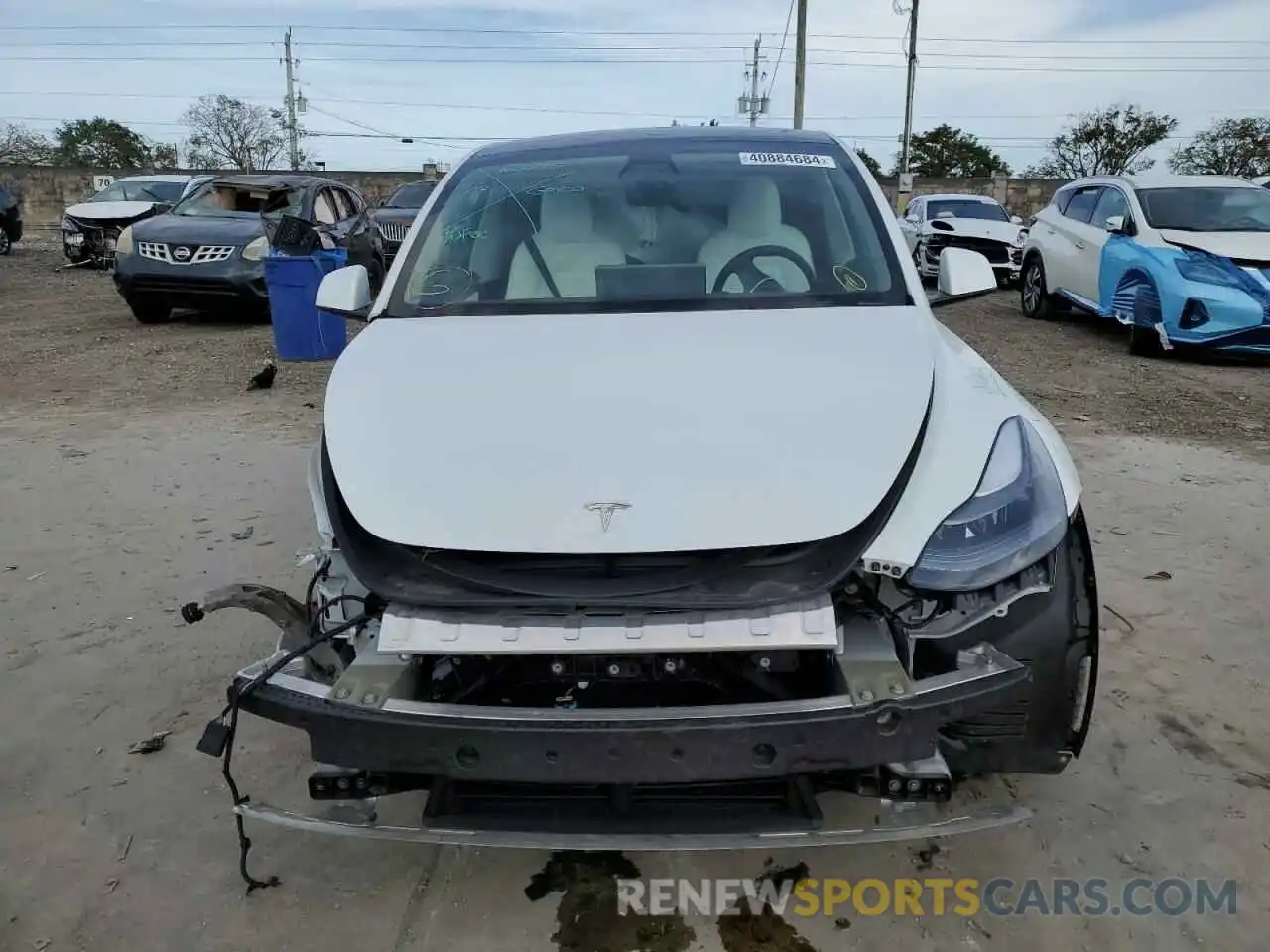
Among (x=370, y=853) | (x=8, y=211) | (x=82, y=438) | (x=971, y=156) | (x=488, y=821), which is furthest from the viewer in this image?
(x=971, y=156)

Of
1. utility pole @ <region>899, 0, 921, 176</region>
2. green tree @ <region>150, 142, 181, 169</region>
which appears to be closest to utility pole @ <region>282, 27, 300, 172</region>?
green tree @ <region>150, 142, 181, 169</region>

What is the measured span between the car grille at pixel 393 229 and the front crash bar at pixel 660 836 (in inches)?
456

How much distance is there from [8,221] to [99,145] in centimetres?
3913

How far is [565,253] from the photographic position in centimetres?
314

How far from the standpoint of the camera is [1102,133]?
3947 centimetres

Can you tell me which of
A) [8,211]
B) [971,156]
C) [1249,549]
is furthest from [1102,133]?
[1249,549]

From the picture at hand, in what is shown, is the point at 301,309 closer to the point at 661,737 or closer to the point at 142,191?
the point at 661,737

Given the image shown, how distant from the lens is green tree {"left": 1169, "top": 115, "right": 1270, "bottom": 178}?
33.8 meters

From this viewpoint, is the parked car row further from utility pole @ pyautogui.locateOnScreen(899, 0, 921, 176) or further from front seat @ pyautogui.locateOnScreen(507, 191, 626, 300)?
utility pole @ pyautogui.locateOnScreen(899, 0, 921, 176)

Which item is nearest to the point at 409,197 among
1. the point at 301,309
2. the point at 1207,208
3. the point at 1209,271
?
the point at 301,309

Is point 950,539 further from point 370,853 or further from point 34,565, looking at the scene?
point 34,565

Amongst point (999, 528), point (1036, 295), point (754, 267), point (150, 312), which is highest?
point (754, 267)

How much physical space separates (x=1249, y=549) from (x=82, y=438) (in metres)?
6.26

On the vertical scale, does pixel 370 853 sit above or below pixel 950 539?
below
